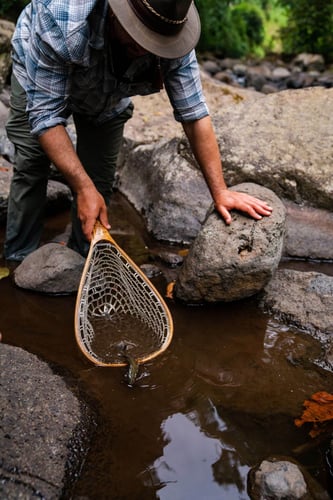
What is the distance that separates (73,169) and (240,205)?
987mm

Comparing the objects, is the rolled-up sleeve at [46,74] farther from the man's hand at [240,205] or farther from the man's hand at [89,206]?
the man's hand at [240,205]

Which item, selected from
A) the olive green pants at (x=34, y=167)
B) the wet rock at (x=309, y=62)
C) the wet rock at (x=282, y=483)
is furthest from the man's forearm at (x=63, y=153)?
the wet rock at (x=309, y=62)

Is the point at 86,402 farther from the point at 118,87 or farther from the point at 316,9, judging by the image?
the point at 316,9

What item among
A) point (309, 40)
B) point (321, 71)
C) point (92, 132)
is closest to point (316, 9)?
point (309, 40)

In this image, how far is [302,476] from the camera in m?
2.05

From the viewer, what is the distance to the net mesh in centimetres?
283

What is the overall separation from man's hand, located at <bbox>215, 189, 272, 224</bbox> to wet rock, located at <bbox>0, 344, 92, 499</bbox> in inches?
52.3

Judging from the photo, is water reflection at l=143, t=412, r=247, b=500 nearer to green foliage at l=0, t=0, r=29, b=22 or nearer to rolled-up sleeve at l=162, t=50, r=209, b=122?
rolled-up sleeve at l=162, t=50, r=209, b=122

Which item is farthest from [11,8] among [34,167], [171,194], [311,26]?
[311,26]

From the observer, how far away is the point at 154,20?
2.33 m

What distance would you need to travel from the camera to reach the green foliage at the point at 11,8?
839 centimetres

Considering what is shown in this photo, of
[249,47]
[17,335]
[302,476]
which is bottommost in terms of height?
[249,47]

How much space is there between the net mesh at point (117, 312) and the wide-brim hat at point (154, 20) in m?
1.07

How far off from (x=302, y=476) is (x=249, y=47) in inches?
584
